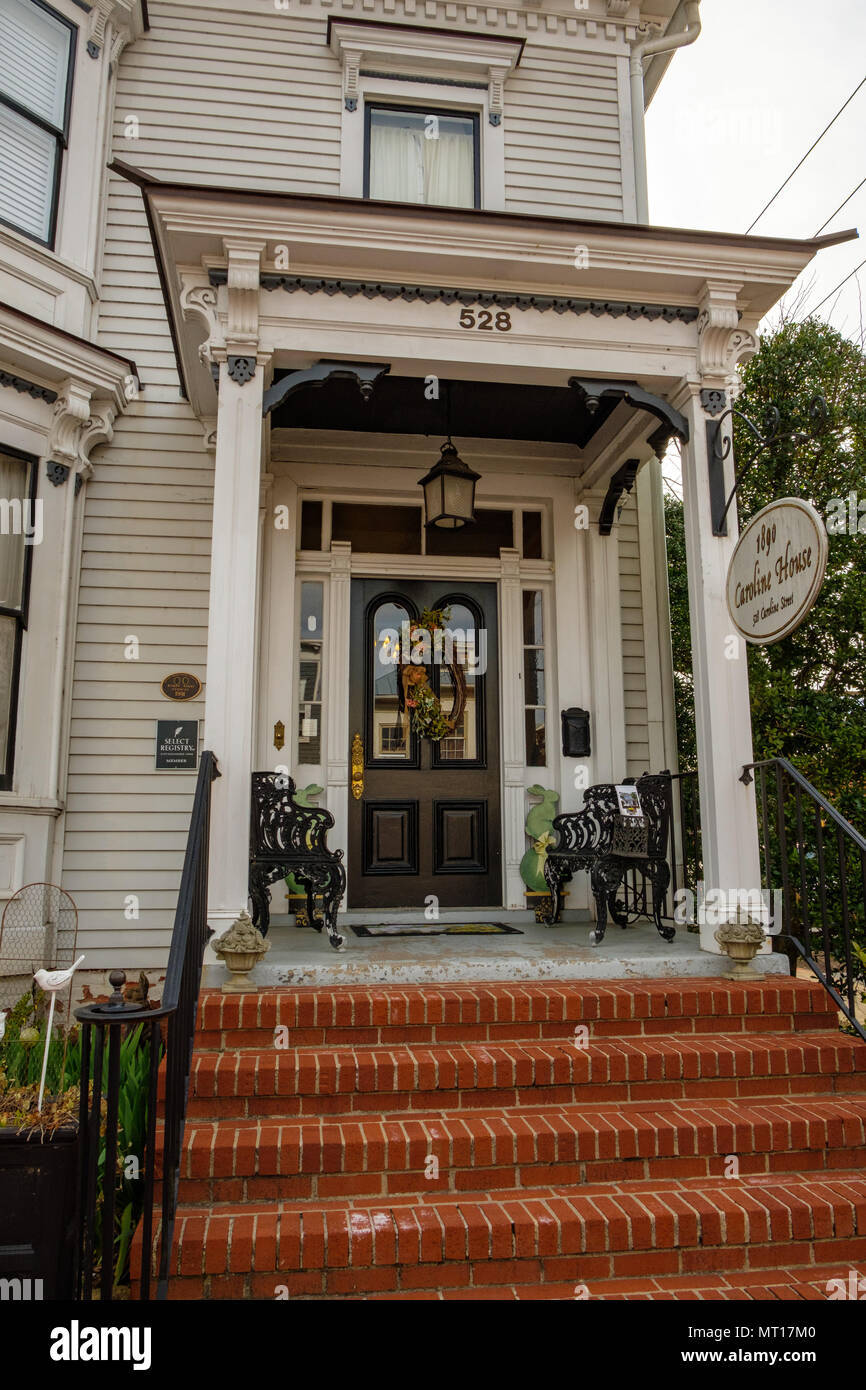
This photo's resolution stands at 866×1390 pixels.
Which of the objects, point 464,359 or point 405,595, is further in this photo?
point 405,595

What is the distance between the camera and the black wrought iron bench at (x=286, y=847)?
433 cm

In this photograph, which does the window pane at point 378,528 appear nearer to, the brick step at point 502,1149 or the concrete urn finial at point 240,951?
the concrete urn finial at point 240,951

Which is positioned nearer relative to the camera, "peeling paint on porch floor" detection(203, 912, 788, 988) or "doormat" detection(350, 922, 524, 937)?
"peeling paint on porch floor" detection(203, 912, 788, 988)

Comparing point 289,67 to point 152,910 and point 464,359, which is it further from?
point 152,910

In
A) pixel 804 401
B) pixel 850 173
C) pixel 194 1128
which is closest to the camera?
pixel 194 1128

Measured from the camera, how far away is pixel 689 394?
470 centimetres

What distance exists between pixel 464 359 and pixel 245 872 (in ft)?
8.89

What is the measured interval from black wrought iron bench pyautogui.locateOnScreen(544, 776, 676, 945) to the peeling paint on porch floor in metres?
0.26

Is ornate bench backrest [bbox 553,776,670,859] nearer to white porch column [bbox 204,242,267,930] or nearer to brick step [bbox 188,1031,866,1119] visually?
brick step [bbox 188,1031,866,1119]

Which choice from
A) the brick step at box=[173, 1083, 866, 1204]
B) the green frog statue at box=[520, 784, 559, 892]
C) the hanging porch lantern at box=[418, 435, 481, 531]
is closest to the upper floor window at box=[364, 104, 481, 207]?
the hanging porch lantern at box=[418, 435, 481, 531]

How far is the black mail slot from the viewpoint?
600cm

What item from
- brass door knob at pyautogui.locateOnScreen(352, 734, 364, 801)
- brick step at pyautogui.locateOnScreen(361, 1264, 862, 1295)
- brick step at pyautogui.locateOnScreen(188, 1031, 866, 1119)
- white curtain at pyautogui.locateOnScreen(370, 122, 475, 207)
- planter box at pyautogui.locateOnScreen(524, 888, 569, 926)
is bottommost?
brick step at pyautogui.locateOnScreen(361, 1264, 862, 1295)

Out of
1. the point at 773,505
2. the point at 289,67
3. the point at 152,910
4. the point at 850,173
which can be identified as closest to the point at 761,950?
the point at 773,505

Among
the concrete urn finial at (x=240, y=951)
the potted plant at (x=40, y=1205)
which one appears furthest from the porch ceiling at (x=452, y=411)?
the potted plant at (x=40, y=1205)
